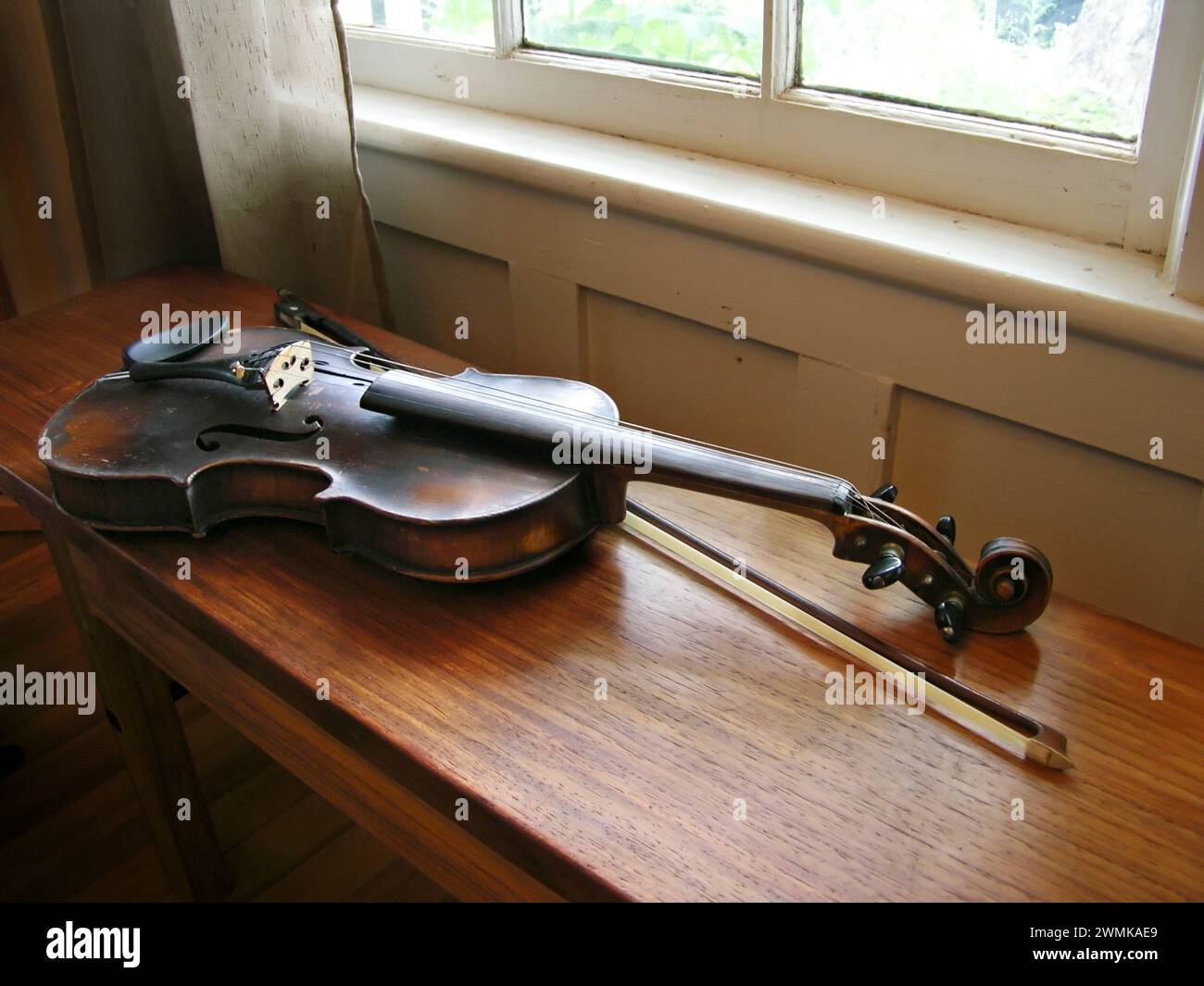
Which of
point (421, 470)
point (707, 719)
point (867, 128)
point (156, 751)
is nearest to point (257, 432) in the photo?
point (421, 470)

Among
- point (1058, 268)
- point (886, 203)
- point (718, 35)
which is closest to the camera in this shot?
point (1058, 268)

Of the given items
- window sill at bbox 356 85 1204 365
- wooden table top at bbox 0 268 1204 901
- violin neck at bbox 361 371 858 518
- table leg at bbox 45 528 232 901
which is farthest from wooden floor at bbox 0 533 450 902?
window sill at bbox 356 85 1204 365

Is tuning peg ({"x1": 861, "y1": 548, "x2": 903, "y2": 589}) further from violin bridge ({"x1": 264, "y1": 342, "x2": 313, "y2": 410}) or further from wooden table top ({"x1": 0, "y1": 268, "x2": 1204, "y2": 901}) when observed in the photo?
violin bridge ({"x1": 264, "y1": 342, "x2": 313, "y2": 410})

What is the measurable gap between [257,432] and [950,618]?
0.56 metres

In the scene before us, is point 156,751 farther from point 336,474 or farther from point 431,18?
point 431,18

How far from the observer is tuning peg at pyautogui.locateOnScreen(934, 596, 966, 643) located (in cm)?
72

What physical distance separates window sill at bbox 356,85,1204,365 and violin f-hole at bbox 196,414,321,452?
452mm

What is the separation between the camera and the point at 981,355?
3.13 feet

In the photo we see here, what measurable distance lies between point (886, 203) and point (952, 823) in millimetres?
654

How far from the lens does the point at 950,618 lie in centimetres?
72

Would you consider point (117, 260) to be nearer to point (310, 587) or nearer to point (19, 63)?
point (19, 63)

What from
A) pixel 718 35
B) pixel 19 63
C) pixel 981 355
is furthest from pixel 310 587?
pixel 19 63

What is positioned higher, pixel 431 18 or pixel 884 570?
pixel 431 18
